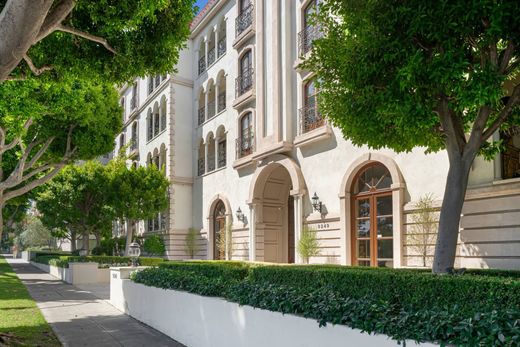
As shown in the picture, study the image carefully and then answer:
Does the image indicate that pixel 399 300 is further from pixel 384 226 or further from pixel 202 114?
pixel 202 114

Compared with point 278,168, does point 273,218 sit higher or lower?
lower

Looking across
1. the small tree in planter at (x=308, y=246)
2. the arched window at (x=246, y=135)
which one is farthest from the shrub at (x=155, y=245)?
the small tree in planter at (x=308, y=246)

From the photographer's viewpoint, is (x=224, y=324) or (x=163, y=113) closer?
(x=224, y=324)

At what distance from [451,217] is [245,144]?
16774 mm

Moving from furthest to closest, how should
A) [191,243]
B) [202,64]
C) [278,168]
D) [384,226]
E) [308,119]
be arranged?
[202,64]
[191,243]
[278,168]
[308,119]
[384,226]

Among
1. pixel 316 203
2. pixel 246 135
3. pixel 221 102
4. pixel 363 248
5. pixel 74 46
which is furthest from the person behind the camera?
pixel 221 102

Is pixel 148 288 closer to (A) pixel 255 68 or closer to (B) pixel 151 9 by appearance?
(B) pixel 151 9

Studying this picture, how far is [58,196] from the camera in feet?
96.8

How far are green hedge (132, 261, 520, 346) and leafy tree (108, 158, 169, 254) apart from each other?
1986 centimetres

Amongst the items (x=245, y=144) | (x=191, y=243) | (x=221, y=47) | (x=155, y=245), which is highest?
(x=221, y=47)

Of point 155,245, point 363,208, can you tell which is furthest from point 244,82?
point 155,245

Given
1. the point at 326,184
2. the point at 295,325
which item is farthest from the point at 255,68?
the point at 295,325

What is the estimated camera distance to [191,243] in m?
28.2

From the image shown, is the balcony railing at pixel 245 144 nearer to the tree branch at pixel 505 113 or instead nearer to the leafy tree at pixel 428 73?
the leafy tree at pixel 428 73
